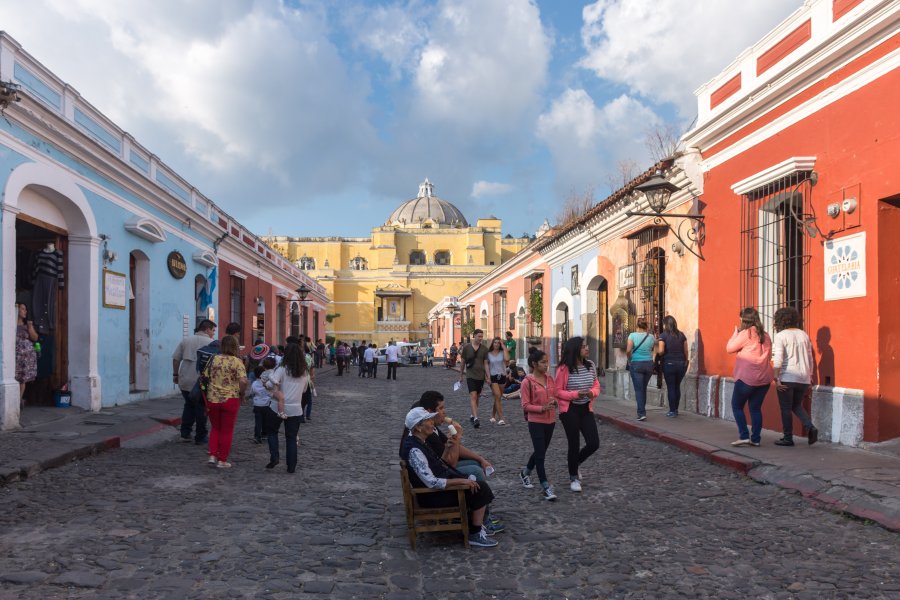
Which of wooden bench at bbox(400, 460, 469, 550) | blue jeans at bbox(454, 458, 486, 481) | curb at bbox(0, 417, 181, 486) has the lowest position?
curb at bbox(0, 417, 181, 486)

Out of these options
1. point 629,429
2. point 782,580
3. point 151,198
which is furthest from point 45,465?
point 151,198

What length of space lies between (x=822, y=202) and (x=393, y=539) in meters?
6.01

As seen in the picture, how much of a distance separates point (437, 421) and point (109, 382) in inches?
341

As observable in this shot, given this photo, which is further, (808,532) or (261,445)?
(261,445)

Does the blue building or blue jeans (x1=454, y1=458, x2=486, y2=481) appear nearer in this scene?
blue jeans (x1=454, y1=458, x2=486, y2=481)

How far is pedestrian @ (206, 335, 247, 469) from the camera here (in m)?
7.02

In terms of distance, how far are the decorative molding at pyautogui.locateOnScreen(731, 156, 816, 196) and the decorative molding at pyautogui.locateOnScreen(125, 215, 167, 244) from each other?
9.75 meters

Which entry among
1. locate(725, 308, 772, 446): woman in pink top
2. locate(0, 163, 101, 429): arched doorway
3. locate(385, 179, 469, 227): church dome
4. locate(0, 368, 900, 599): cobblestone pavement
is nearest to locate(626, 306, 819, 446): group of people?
locate(725, 308, 772, 446): woman in pink top

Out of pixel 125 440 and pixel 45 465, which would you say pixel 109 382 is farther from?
pixel 45 465

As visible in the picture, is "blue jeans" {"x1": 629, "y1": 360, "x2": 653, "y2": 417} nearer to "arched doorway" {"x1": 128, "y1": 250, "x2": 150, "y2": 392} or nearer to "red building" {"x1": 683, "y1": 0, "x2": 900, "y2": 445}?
"red building" {"x1": 683, "y1": 0, "x2": 900, "y2": 445}

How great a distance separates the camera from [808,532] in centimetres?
475

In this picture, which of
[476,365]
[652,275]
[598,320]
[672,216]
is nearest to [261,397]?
[476,365]

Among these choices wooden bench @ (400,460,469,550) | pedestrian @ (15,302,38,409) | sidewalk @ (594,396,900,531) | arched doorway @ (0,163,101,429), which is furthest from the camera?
arched doorway @ (0,163,101,429)

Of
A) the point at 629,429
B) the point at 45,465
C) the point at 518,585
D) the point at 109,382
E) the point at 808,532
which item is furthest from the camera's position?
the point at 109,382
